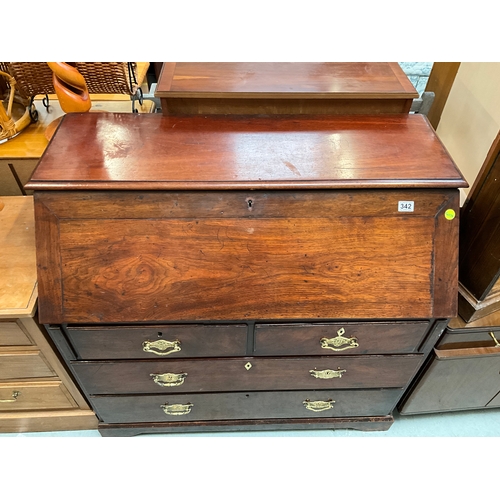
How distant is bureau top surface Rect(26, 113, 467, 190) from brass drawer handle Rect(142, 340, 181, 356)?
0.45 metres

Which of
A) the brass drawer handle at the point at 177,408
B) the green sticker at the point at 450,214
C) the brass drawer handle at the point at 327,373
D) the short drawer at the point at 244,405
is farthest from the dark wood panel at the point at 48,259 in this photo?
the green sticker at the point at 450,214

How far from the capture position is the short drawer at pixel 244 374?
1229mm

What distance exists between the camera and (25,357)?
127cm

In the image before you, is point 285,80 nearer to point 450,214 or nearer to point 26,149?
point 450,214

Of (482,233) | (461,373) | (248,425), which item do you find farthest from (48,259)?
(461,373)

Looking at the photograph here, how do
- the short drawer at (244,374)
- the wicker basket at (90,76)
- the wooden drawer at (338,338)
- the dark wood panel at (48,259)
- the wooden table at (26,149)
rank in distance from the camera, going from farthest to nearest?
the wooden table at (26,149) < the wicker basket at (90,76) < the short drawer at (244,374) < the wooden drawer at (338,338) < the dark wood panel at (48,259)

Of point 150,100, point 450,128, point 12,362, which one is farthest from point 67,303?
point 450,128

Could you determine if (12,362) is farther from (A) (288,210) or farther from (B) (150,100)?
(B) (150,100)

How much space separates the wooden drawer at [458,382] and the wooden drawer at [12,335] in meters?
1.35

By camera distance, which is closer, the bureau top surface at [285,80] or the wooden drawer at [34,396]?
the bureau top surface at [285,80]

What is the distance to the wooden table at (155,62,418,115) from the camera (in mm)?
1210

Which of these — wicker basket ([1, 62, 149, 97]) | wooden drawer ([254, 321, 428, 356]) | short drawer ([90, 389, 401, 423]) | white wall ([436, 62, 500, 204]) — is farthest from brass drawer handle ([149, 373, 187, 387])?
white wall ([436, 62, 500, 204])

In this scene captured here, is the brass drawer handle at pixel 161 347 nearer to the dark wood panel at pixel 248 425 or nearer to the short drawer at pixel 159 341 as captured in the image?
the short drawer at pixel 159 341

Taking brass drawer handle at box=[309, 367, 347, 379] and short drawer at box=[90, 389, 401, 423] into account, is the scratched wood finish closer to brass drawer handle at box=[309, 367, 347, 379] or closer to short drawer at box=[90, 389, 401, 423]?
brass drawer handle at box=[309, 367, 347, 379]
